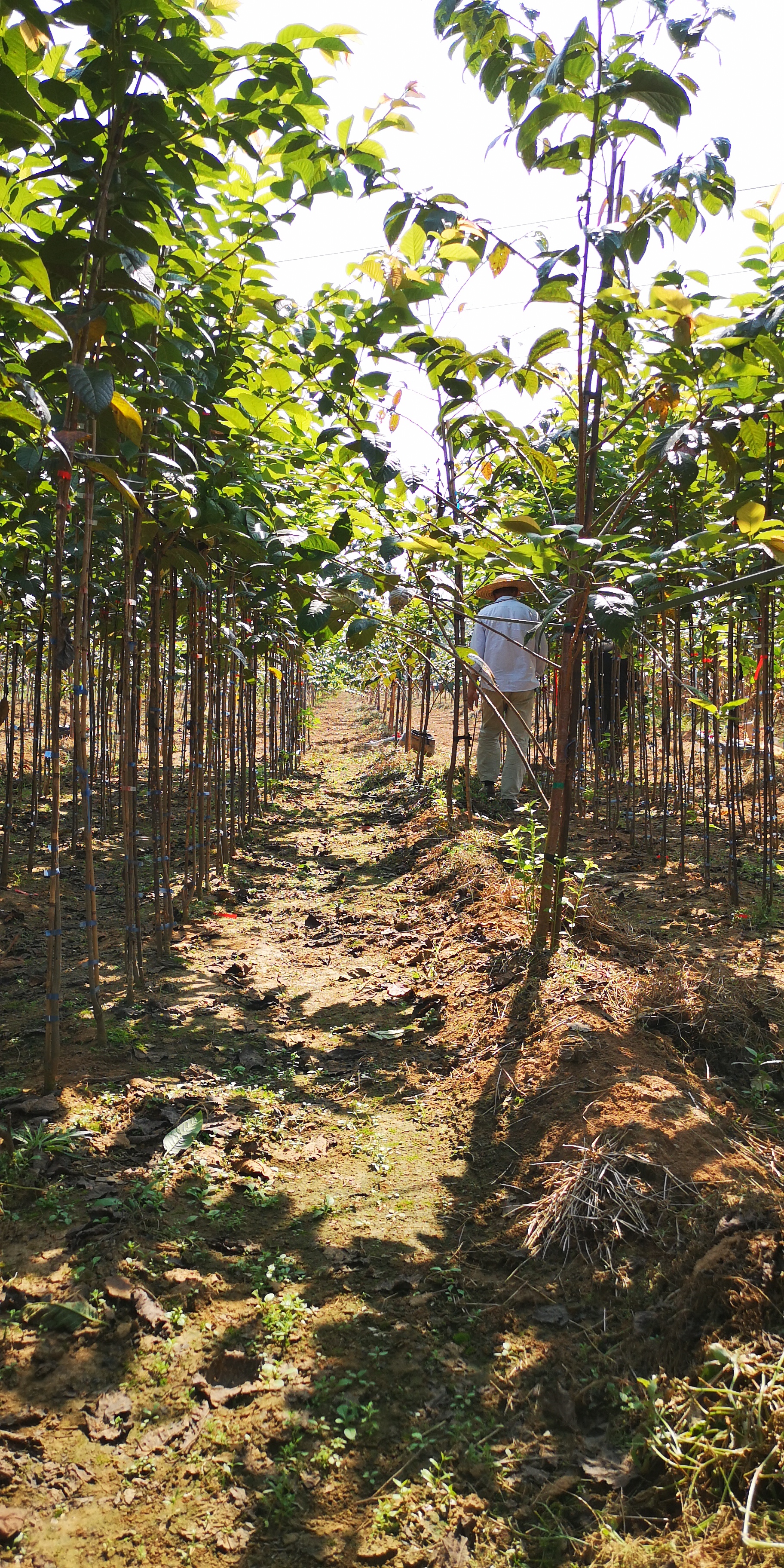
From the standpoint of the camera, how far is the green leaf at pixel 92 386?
207cm

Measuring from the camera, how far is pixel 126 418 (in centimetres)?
221

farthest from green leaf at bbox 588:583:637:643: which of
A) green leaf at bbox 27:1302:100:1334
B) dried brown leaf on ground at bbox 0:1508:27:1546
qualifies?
dried brown leaf on ground at bbox 0:1508:27:1546

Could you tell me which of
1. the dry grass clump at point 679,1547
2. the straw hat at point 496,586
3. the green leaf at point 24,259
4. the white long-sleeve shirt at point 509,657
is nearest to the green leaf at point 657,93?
the straw hat at point 496,586

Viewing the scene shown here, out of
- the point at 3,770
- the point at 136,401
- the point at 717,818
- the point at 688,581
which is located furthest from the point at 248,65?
the point at 3,770

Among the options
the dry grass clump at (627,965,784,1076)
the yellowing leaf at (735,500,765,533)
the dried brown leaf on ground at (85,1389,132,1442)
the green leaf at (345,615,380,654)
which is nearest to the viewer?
the dried brown leaf on ground at (85,1389,132,1442)

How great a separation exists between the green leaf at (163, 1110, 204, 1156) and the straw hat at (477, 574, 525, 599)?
2.19m

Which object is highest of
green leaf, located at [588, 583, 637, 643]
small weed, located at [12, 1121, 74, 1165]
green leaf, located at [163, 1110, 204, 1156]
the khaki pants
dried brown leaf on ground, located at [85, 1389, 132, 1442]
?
green leaf, located at [588, 583, 637, 643]

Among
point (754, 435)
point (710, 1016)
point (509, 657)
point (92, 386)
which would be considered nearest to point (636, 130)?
point (754, 435)

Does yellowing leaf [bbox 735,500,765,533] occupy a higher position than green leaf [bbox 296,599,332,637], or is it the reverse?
yellowing leaf [bbox 735,500,765,533]

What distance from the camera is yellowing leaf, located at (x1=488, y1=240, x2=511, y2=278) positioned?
9.90ft

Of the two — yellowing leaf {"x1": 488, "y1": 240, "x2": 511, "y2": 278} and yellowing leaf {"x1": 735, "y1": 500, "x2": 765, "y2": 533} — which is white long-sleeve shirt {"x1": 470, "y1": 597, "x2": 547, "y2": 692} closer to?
yellowing leaf {"x1": 488, "y1": 240, "x2": 511, "y2": 278}

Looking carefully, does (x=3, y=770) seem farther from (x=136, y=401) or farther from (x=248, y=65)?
(x=248, y=65)

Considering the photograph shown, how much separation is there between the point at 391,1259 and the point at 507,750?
5911 millimetres

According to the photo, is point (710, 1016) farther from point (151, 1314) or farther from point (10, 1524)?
point (10, 1524)
